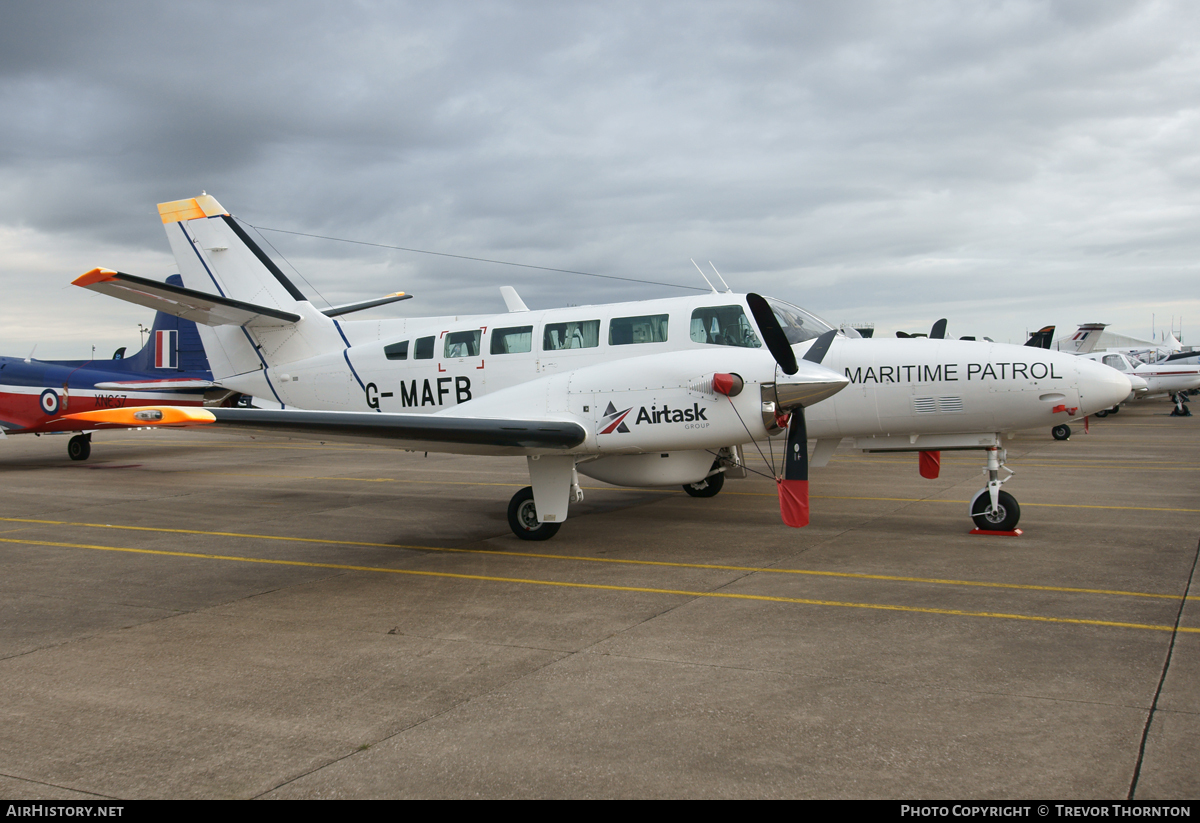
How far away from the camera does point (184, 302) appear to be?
11.3m

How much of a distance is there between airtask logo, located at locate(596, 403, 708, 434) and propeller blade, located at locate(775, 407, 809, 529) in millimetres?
1011

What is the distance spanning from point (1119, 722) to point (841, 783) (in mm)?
1774

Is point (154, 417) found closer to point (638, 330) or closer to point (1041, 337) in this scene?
point (638, 330)

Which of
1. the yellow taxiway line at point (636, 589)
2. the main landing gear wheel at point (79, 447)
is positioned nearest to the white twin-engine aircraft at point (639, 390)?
the yellow taxiway line at point (636, 589)

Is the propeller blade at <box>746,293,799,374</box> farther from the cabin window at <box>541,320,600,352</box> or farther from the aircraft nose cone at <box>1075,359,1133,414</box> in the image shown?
the aircraft nose cone at <box>1075,359,1133,414</box>

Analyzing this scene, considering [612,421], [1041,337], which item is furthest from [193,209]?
[1041,337]

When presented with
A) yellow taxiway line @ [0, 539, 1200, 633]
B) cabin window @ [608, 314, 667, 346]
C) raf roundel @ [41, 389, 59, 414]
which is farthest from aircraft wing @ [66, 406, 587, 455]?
raf roundel @ [41, 389, 59, 414]

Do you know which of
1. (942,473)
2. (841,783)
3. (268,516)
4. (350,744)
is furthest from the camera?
(942,473)

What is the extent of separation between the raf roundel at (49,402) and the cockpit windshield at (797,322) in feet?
62.3

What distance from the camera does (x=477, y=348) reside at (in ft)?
36.8

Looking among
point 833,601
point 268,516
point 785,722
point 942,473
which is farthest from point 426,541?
point 942,473

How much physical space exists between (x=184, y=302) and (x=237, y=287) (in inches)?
88.3

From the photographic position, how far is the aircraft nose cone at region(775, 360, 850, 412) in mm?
8492

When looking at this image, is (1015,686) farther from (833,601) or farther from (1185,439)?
(1185,439)
